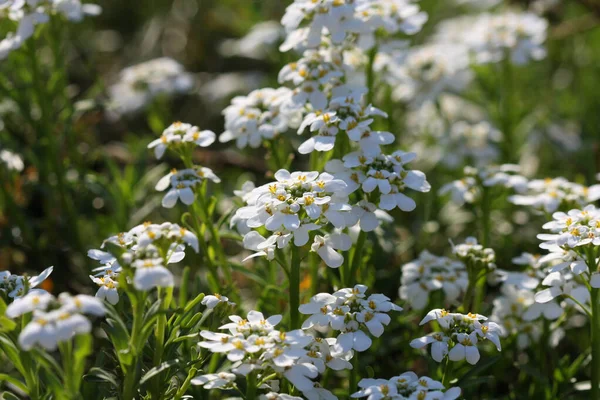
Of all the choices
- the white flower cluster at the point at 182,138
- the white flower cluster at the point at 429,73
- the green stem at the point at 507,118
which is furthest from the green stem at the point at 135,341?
the green stem at the point at 507,118

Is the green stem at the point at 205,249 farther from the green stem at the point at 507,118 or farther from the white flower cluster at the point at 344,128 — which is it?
the green stem at the point at 507,118

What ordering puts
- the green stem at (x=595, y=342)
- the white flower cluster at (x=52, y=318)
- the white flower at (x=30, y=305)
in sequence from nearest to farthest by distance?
the white flower cluster at (x=52, y=318) → the white flower at (x=30, y=305) → the green stem at (x=595, y=342)

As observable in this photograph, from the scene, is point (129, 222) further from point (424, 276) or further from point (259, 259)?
point (424, 276)

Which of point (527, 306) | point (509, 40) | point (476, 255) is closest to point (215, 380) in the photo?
point (476, 255)

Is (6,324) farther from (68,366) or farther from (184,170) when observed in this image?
(184,170)

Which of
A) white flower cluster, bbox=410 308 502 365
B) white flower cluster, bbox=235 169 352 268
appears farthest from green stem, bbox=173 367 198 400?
white flower cluster, bbox=410 308 502 365

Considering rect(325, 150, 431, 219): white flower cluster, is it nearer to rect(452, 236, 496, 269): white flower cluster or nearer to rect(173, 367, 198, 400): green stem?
rect(452, 236, 496, 269): white flower cluster
